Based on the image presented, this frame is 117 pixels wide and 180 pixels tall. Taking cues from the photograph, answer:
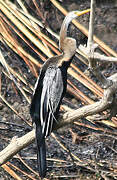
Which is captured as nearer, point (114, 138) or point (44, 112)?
point (44, 112)

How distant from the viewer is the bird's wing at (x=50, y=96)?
265cm

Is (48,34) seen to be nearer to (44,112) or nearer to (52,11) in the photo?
(52,11)

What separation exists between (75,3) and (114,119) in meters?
2.05

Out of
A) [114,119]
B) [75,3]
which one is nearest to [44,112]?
[114,119]

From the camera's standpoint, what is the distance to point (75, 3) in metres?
4.97

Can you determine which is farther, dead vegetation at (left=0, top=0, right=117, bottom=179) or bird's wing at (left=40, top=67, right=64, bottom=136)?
dead vegetation at (left=0, top=0, right=117, bottom=179)

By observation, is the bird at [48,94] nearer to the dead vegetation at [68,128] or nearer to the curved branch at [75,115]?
the curved branch at [75,115]

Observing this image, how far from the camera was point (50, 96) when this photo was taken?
273cm

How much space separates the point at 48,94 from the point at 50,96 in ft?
0.07

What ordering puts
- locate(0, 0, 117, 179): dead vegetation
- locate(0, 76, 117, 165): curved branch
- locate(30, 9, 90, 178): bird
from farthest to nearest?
locate(0, 0, 117, 179): dead vegetation → locate(30, 9, 90, 178): bird → locate(0, 76, 117, 165): curved branch

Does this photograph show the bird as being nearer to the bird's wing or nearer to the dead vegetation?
the bird's wing

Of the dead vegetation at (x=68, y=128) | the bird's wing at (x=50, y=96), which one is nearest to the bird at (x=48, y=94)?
the bird's wing at (x=50, y=96)

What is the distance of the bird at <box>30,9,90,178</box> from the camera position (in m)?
2.65

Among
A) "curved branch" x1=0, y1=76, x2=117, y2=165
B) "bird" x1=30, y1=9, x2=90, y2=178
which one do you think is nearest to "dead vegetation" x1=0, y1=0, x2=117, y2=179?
"bird" x1=30, y1=9, x2=90, y2=178
